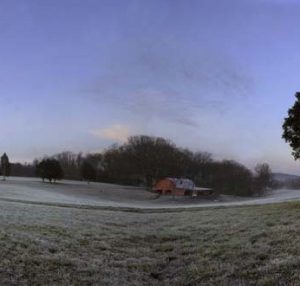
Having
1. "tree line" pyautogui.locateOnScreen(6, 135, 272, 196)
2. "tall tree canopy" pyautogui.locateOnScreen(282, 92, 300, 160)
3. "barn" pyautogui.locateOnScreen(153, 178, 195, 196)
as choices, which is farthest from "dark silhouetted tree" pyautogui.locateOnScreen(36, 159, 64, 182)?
"tall tree canopy" pyautogui.locateOnScreen(282, 92, 300, 160)

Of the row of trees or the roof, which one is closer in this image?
the roof

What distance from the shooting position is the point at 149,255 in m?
15.2

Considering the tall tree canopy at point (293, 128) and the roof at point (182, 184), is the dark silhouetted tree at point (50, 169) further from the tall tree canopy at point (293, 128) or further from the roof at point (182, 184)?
the tall tree canopy at point (293, 128)

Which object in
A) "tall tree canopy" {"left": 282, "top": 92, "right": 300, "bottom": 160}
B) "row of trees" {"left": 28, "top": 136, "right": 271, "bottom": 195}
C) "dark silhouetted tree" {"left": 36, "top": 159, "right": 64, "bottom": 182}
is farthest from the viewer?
"row of trees" {"left": 28, "top": 136, "right": 271, "bottom": 195}

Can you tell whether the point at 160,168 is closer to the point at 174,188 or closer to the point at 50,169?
the point at 174,188

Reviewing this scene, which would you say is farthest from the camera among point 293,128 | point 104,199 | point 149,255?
point 104,199

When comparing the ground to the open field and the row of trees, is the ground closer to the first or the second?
the open field

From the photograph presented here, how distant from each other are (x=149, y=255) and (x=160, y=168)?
11349cm

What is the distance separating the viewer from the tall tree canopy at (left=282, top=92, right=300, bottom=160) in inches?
1315

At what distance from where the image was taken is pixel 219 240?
1667 cm

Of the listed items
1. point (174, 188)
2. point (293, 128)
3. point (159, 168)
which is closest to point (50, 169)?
point (174, 188)

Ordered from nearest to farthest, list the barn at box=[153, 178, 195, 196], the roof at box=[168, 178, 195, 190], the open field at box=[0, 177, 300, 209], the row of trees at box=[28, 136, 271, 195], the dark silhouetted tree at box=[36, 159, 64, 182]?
the open field at box=[0, 177, 300, 209], the dark silhouetted tree at box=[36, 159, 64, 182], the barn at box=[153, 178, 195, 196], the roof at box=[168, 178, 195, 190], the row of trees at box=[28, 136, 271, 195]

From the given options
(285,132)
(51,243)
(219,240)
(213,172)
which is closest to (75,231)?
(51,243)

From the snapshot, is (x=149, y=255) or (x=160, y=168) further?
(x=160, y=168)
